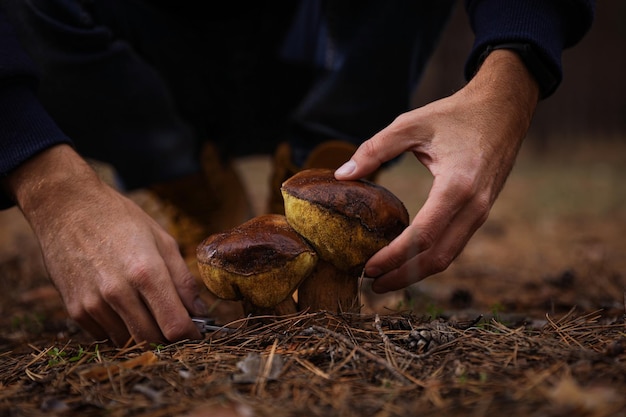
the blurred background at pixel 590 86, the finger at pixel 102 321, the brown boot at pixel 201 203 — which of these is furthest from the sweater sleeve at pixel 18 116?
the blurred background at pixel 590 86

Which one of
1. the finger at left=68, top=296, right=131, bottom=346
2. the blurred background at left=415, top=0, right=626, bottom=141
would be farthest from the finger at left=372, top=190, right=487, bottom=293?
the blurred background at left=415, top=0, right=626, bottom=141

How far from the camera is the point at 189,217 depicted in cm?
288

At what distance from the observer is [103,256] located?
1.44 metres

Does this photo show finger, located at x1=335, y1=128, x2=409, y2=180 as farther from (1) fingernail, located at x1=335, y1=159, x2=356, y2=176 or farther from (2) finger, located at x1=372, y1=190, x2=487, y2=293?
(2) finger, located at x1=372, y1=190, x2=487, y2=293

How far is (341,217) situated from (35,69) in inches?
43.1

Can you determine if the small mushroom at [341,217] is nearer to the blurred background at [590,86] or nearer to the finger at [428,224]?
the finger at [428,224]

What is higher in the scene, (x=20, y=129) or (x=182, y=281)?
(x=20, y=129)

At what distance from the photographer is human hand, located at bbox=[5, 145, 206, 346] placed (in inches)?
56.4

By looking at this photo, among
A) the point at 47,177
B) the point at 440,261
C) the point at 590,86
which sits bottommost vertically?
the point at 590,86

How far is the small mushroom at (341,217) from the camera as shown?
4.44ft

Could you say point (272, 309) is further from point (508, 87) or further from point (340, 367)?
point (508, 87)

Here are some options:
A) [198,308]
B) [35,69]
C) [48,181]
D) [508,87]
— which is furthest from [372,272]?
[35,69]

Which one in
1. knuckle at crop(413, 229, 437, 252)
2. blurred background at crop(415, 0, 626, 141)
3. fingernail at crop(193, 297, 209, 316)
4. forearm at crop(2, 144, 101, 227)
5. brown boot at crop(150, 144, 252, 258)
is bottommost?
blurred background at crop(415, 0, 626, 141)

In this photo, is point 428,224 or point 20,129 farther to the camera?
point 20,129
